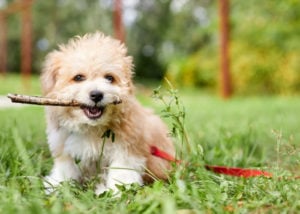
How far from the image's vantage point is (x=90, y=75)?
148 inches

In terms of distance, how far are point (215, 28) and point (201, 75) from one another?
5.19m

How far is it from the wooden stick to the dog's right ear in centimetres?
35

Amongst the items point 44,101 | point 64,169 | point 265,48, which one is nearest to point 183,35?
point 265,48

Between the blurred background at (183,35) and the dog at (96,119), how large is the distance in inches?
377

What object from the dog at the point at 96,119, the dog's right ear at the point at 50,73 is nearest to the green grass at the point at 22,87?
the dog's right ear at the point at 50,73

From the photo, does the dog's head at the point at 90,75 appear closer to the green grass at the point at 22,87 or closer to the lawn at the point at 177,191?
the lawn at the point at 177,191

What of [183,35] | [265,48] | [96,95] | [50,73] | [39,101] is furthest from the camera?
[183,35]

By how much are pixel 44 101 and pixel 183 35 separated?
28033mm

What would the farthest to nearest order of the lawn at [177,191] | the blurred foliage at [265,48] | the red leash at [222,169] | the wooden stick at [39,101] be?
the blurred foliage at [265,48]
the red leash at [222,169]
the wooden stick at [39,101]
the lawn at [177,191]

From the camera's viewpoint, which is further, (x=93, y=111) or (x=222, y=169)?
(x=222, y=169)

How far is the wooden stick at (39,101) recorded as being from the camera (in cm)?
328

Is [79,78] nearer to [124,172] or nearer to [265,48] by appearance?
[124,172]

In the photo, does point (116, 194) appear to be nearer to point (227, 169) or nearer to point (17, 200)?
point (17, 200)

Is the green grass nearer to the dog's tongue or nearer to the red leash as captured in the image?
the red leash
